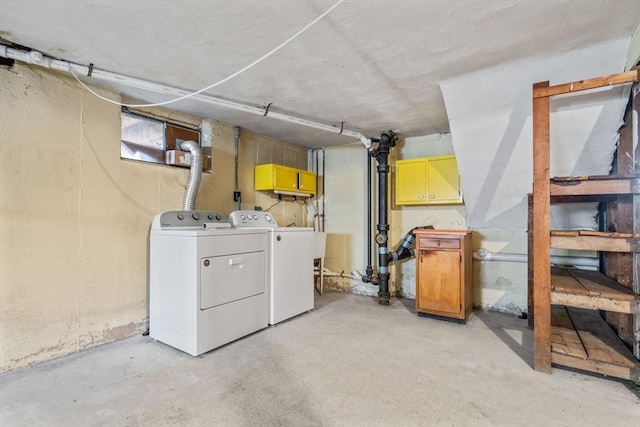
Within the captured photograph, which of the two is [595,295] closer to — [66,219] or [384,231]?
[384,231]

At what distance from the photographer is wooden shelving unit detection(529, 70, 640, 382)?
6.09 feet

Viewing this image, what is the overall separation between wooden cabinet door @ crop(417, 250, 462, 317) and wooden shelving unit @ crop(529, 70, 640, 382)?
0.89 m

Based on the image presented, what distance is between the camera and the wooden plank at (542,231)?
6.51ft

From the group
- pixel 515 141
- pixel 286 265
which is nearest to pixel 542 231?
pixel 515 141

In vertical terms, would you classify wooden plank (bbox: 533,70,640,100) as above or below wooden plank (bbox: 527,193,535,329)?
above

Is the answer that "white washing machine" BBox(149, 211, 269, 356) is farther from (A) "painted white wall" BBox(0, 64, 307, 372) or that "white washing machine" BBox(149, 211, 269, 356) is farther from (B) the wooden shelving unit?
(B) the wooden shelving unit

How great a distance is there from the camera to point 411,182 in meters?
3.74

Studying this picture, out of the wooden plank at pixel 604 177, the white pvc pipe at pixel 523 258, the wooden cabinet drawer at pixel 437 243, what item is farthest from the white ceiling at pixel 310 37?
the white pvc pipe at pixel 523 258

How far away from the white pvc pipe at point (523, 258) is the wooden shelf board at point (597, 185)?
1476 millimetres

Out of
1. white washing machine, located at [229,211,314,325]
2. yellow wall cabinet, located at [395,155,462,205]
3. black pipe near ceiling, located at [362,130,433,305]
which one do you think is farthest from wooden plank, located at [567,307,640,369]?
white washing machine, located at [229,211,314,325]

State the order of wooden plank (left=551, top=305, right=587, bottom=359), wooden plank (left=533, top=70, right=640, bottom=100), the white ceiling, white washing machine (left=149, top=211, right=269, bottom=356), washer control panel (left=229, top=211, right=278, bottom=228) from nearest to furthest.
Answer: the white ceiling → wooden plank (left=533, top=70, right=640, bottom=100) → wooden plank (left=551, top=305, right=587, bottom=359) → white washing machine (left=149, top=211, right=269, bottom=356) → washer control panel (left=229, top=211, right=278, bottom=228)

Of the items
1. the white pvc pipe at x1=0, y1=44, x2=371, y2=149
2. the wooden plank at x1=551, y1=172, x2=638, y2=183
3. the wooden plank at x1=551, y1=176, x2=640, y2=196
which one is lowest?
the wooden plank at x1=551, y1=176, x2=640, y2=196

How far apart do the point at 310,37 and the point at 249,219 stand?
195cm

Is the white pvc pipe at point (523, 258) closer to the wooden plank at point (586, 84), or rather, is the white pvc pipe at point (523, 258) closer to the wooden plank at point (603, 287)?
the wooden plank at point (603, 287)
